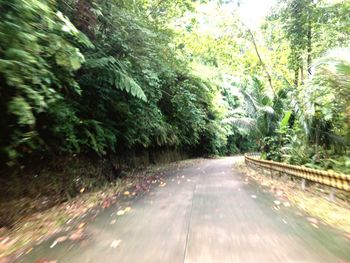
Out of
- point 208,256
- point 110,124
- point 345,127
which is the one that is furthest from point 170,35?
point 208,256

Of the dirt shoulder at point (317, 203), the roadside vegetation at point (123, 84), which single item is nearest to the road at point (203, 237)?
the dirt shoulder at point (317, 203)

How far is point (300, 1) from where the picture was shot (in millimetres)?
14609

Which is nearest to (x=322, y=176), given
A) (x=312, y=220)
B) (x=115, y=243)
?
(x=312, y=220)

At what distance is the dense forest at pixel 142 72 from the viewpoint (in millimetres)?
5934

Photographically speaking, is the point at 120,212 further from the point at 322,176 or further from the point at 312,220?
the point at 322,176

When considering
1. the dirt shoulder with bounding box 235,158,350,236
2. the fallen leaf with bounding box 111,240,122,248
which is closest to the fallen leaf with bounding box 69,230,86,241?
the fallen leaf with bounding box 111,240,122,248

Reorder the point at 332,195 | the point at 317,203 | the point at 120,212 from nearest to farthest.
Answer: the point at 120,212 < the point at 317,203 < the point at 332,195

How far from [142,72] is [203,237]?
8.29 metres

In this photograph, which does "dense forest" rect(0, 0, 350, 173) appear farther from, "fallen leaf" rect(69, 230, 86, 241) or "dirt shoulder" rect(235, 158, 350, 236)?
"fallen leaf" rect(69, 230, 86, 241)

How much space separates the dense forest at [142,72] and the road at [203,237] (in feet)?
8.14

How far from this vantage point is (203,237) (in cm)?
519

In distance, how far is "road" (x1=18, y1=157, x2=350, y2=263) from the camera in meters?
4.39

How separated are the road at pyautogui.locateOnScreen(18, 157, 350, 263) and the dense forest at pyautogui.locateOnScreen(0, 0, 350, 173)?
2.48 metres

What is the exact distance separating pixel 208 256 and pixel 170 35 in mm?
12102
